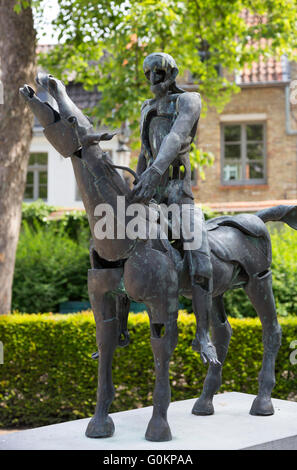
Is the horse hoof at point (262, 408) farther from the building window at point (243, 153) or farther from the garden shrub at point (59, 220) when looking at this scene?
the building window at point (243, 153)

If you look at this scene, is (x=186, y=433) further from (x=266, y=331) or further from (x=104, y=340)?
(x=266, y=331)

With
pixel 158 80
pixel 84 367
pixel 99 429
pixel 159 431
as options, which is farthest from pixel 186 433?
pixel 84 367

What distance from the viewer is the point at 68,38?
993cm

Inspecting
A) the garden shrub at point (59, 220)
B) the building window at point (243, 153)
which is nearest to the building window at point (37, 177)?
the building window at point (243, 153)

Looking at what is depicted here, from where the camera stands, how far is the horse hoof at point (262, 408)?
443 cm

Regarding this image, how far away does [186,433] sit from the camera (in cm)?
389

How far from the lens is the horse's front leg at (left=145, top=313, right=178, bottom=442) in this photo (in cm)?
371

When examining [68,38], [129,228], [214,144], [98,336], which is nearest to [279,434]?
[98,336]

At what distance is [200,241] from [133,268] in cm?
57

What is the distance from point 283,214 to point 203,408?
166 cm

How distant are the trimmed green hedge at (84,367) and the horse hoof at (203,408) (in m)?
2.15

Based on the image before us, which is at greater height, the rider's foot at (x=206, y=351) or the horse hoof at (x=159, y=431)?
the rider's foot at (x=206, y=351)
